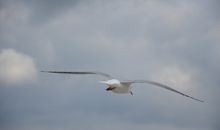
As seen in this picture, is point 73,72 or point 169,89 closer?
point 169,89

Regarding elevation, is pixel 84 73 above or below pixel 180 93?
above

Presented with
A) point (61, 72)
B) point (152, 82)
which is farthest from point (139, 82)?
point (61, 72)

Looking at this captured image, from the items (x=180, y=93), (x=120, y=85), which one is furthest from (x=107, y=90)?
(x=180, y=93)

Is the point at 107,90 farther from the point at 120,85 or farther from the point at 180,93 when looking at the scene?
the point at 180,93

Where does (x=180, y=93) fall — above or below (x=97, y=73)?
below

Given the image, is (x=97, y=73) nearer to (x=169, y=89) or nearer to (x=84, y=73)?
(x=84, y=73)

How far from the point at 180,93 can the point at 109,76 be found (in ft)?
38.8

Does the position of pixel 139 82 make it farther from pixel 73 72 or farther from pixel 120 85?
pixel 73 72

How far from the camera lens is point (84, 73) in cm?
11288

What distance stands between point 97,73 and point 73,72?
3.11 metres

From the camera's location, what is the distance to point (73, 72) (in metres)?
112

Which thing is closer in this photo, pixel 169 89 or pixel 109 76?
pixel 169 89

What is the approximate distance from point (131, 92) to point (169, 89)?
22.6 ft

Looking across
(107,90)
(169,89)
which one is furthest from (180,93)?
(107,90)
